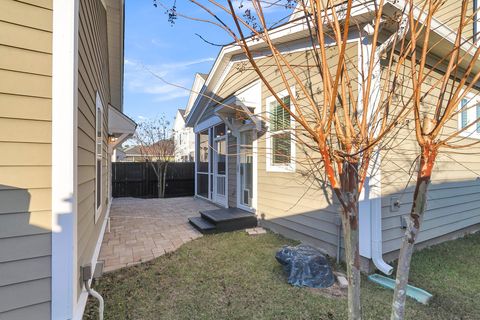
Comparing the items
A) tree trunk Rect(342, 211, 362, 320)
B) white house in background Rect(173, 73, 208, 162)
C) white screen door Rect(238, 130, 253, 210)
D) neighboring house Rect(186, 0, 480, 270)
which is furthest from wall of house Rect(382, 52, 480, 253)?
white house in background Rect(173, 73, 208, 162)

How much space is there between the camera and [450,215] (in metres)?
4.93

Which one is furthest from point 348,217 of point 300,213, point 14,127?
point 300,213

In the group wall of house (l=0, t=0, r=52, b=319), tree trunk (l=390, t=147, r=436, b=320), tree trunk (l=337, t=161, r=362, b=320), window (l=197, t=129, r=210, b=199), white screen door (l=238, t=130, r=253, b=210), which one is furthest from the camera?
window (l=197, t=129, r=210, b=199)

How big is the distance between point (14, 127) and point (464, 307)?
451 centimetres

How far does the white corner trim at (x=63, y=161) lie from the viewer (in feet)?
6.46

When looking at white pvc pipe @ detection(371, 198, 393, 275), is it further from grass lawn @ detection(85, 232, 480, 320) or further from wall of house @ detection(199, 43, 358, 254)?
wall of house @ detection(199, 43, 358, 254)

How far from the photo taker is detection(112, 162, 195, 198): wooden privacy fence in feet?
39.2

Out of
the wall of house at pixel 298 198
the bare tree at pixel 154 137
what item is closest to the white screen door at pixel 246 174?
the wall of house at pixel 298 198

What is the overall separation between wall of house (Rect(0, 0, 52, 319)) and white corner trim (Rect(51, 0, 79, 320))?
40 millimetres

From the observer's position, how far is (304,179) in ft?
15.0

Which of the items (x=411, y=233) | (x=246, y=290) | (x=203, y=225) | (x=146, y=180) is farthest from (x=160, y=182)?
(x=411, y=233)

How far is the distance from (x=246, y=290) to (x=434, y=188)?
12.5 feet

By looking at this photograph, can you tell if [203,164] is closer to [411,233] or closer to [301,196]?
[301,196]

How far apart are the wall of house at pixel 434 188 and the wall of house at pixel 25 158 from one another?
344 centimetres
